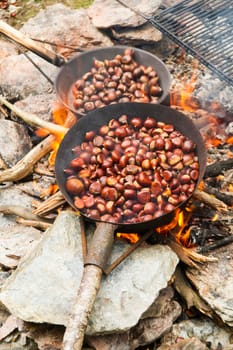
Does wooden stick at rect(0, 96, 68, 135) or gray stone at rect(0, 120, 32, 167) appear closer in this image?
wooden stick at rect(0, 96, 68, 135)

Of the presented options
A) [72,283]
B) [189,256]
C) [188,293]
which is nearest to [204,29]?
[189,256]

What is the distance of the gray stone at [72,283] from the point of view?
3.39 meters

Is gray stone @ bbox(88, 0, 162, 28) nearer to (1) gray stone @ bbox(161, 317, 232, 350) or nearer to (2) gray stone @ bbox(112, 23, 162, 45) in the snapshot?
(2) gray stone @ bbox(112, 23, 162, 45)

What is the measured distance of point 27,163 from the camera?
4.51 m

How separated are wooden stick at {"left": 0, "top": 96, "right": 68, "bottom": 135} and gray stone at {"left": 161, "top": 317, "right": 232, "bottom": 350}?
191 cm

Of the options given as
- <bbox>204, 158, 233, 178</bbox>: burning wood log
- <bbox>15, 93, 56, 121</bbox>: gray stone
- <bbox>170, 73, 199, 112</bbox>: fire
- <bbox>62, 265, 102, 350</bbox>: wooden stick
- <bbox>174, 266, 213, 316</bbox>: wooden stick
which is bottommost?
<bbox>174, 266, 213, 316</bbox>: wooden stick

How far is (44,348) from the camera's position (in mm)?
3418

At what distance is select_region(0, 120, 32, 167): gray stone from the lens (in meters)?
4.77

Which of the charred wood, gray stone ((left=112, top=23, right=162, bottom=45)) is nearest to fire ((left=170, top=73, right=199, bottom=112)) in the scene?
gray stone ((left=112, top=23, right=162, bottom=45))

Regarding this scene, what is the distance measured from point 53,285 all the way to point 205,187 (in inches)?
56.6

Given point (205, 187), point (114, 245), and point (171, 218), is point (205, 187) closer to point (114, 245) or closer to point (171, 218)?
point (171, 218)

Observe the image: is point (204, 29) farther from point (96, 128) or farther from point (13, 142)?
point (13, 142)

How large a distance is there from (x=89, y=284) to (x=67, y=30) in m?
3.62

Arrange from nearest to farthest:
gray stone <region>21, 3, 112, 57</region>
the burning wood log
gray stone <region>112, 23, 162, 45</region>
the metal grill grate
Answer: the burning wood log < the metal grill grate < gray stone <region>112, 23, 162, 45</region> < gray stone <region>21, 3, 112, 57</region>
